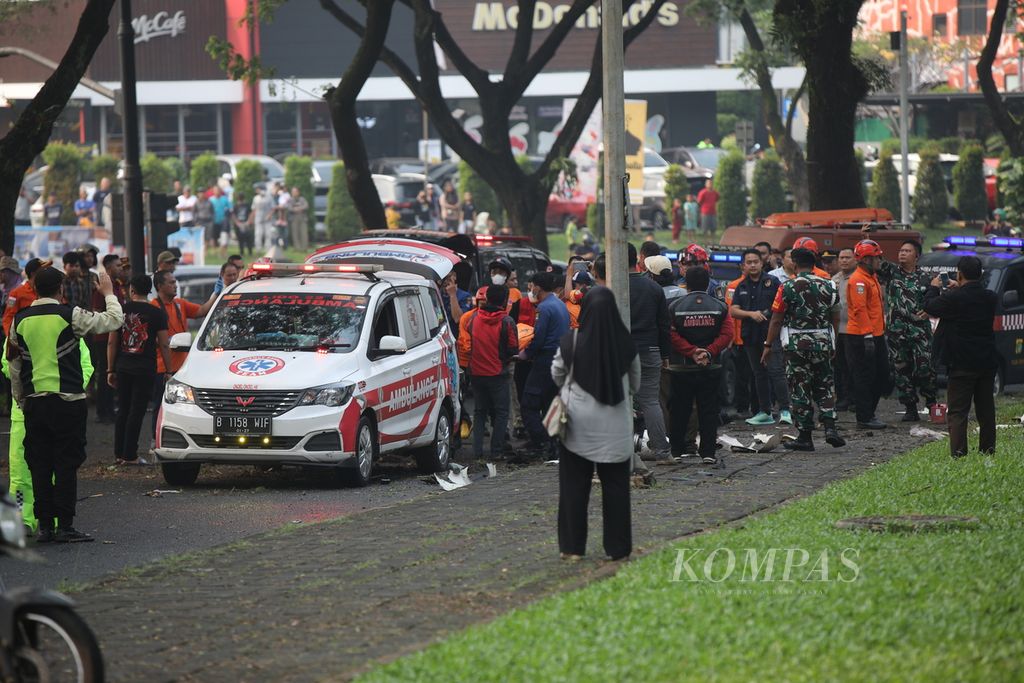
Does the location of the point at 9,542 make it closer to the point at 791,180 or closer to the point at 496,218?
the point at 791,180

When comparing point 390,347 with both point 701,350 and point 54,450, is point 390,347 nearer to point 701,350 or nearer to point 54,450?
point 701,350

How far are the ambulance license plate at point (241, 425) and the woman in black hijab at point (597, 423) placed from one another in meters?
4.48

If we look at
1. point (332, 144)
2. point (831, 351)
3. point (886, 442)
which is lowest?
point (886, 442)

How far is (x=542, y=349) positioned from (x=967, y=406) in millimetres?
3973

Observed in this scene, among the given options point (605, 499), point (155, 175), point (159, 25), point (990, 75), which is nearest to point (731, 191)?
point (990, 75)

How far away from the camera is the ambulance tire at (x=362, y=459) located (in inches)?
554

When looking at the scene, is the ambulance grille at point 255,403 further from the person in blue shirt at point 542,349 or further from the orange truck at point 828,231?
the orange truck at point 828,231

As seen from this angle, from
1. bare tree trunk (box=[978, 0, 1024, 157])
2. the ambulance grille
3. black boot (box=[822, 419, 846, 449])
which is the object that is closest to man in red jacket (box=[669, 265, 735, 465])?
black boot (box=[822, 419, 846, 449])

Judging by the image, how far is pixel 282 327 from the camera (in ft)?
48.4

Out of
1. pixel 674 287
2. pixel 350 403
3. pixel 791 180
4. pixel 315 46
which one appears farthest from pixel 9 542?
pixel 315 46

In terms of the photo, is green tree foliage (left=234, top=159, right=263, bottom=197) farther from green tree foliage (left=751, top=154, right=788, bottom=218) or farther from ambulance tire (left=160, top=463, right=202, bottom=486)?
ambulance tire (left=160, top=463, right=202, bottom=486)

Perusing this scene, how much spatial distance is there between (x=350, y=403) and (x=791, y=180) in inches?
1183

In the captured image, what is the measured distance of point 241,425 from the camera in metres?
13.8

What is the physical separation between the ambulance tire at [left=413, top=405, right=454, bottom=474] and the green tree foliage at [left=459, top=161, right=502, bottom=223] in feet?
102
